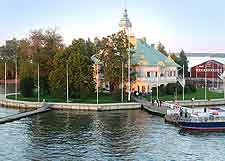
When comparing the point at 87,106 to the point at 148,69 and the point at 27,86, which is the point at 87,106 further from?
the point at 148,69

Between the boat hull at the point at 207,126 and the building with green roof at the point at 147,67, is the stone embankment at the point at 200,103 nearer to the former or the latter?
the building with green roof at the point at 147,67

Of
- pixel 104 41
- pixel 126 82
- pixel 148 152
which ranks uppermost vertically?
pixel 104 41

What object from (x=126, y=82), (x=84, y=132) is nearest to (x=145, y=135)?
(x=84, y=132)

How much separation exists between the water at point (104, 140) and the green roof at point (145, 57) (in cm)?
3013

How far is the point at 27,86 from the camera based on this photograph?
85062 millimetres

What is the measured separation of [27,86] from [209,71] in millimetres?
70548

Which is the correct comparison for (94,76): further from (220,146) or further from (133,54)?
(220,146)

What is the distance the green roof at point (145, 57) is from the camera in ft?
300

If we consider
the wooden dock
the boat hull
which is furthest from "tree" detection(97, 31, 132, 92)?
the boat hull

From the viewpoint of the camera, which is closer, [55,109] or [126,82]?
[55,109]

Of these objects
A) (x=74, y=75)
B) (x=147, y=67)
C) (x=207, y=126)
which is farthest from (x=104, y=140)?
(x=147, y=67)

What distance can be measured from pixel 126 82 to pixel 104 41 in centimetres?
800

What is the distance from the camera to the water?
130ft

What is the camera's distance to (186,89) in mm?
92250
